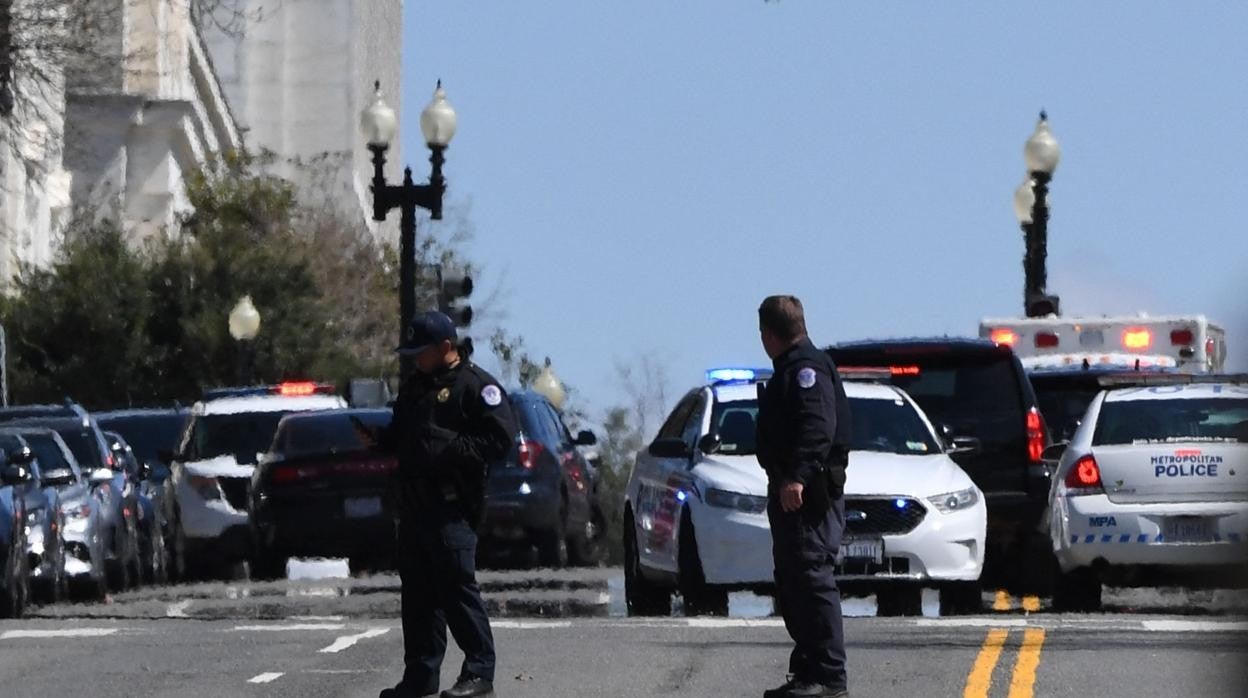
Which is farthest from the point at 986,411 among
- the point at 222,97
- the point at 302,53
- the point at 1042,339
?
the point at 302,53

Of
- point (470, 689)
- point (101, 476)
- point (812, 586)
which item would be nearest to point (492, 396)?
point (470, 689)

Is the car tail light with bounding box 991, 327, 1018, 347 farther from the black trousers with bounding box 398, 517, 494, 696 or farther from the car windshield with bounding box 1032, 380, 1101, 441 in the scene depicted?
the black trousers with bounding box 398, 517, 494, 696

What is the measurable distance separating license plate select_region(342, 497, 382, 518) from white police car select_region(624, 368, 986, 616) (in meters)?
5.84

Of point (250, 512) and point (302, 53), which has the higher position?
point (302, 53)

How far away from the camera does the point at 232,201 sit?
66125mm

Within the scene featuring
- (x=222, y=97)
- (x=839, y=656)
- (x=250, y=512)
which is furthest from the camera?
(x=222, y=97)

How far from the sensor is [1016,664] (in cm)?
1345

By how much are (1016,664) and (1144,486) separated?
4699mm

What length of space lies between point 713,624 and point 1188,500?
123 inches

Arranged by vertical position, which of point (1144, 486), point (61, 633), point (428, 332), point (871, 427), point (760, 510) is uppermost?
point (428, 332)

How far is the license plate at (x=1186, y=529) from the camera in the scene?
57.4ft

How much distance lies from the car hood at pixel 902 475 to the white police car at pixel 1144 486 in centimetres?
71

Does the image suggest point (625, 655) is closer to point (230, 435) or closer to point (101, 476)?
point (101, 476)

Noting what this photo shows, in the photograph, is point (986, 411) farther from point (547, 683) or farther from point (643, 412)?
point (643, 412)
